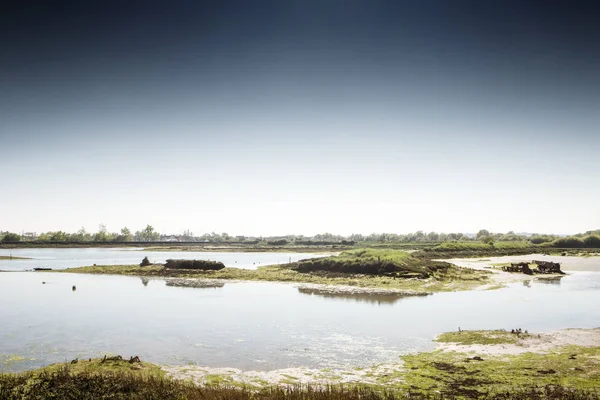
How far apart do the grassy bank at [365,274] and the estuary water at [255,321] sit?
5.76 metres

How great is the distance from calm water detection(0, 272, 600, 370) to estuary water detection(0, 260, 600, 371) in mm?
64

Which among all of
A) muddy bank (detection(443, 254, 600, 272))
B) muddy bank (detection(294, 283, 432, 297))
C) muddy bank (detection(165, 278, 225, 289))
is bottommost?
muddy bank (detection(443, 254, 600, 272))

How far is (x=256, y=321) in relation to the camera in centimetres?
2567

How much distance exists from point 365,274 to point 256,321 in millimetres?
27779

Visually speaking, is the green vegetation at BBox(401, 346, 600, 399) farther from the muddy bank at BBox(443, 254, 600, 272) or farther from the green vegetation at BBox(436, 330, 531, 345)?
the muddy bank at BBox(443, 254, 600, 272)

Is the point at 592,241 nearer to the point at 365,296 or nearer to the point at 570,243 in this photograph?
the point at 570,243

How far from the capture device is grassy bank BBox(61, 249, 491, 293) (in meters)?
43.3

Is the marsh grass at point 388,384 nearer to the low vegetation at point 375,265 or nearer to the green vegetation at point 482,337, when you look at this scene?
the green vegetation at point 482,337

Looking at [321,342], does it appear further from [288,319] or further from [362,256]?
[362,256]

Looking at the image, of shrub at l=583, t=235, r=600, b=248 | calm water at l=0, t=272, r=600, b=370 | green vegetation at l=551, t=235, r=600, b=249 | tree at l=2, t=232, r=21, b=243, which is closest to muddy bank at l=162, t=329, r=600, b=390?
calm water at l=0, t=272, r=600, b=370

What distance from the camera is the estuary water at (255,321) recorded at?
60.4 feet

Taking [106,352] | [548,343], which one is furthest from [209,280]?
[548,343]

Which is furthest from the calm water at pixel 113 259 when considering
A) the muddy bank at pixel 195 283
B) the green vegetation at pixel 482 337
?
the green vegetation at pixel 482 337

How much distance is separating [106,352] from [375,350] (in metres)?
12.9
